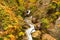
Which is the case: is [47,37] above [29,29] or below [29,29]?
below

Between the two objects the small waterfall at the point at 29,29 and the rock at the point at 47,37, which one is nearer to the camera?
the rock at the point at 47,37

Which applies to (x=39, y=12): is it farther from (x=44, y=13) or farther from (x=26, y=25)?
(x=26, y=25)

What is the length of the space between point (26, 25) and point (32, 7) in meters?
1.72

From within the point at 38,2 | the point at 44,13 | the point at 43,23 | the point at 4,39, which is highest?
the point at 38,2

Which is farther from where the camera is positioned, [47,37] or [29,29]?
[29,29]

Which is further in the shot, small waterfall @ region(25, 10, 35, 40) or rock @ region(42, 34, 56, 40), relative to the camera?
small waterfall @ region(25, 10, 35, 40)

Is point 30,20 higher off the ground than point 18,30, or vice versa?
point 30,20

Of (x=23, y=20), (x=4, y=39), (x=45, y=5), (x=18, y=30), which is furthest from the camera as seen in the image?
(x=45, y=5)

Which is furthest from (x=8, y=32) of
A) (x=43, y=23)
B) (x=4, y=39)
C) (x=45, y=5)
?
(x=45, y=5)

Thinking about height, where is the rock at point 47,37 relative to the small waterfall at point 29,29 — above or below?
below

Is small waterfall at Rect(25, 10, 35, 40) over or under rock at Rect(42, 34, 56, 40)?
over

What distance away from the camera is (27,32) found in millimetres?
13570

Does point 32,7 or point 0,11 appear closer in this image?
point 0,11

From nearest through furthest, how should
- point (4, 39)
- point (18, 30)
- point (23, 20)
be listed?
point (4, 39)
point (18, 30)
point (23, 20)
